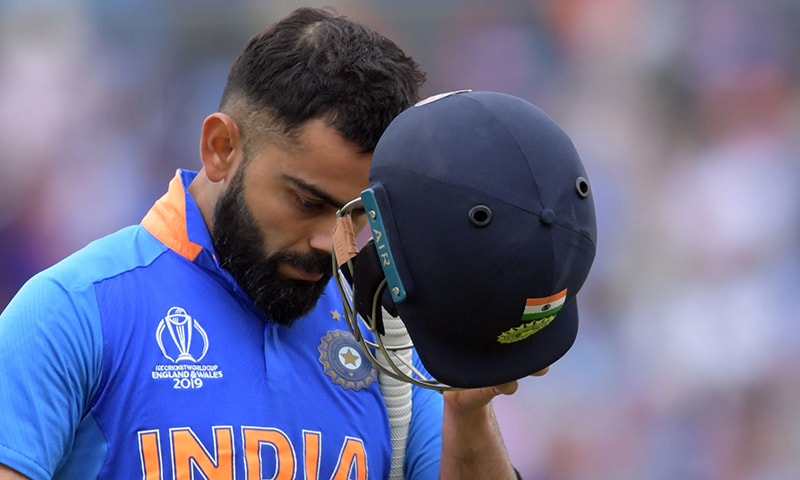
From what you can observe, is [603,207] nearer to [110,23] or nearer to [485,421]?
[110,23]

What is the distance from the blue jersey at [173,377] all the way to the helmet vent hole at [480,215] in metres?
0.59

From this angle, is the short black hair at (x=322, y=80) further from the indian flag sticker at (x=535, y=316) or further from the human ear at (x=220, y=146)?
the indian flag sticker at (x=535, y=316)

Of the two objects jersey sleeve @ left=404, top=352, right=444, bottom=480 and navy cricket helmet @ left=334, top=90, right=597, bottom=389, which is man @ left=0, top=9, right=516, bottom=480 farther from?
navy cricket helmet @ left=334, top=90, right=597, bottom=389

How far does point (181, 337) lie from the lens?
192 cm

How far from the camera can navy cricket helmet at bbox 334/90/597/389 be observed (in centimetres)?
158

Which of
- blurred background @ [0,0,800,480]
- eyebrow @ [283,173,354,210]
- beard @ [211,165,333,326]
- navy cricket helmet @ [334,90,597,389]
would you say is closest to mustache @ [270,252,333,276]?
beard @ [211,165,333,326]

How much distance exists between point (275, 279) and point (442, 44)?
3822 mm

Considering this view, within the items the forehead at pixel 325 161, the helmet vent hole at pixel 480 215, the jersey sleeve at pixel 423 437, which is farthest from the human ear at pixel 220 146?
the helmet vent hole at pixel 480 215

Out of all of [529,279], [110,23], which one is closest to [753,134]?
[110,23]

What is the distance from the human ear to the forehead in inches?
4.9

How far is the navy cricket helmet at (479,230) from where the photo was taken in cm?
158

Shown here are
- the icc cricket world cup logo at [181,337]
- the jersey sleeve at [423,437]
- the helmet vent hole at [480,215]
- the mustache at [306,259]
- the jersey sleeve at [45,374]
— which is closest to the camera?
the helmet vent hole at [480,215]

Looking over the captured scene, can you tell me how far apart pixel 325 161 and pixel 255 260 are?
0.22 m

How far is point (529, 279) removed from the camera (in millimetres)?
1579
